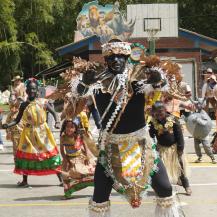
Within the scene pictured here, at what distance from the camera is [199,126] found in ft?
42.9

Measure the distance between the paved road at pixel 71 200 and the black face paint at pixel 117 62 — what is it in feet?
5.64

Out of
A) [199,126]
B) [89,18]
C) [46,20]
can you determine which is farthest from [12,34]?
[199,126]

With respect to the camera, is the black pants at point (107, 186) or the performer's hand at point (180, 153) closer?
the black pants at point (107, 186)

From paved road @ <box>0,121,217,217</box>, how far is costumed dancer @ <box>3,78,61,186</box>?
32 centimetres

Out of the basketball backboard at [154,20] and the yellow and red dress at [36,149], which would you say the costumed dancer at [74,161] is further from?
the basketball backboard at [154,20]

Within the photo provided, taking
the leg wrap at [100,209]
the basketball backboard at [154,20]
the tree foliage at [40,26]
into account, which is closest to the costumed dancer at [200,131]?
the leg wrap at [100,209]

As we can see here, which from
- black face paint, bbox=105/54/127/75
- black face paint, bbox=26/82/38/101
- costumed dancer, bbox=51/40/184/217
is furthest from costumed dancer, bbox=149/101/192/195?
black face paint, bbox=105/54/127/75

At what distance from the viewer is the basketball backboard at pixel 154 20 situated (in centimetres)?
2745

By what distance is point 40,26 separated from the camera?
138 feet

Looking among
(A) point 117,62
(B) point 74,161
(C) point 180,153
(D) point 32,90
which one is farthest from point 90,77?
(D) point 32,90

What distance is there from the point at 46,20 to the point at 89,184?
1265 inches

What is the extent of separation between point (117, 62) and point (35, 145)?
4437 millimetres

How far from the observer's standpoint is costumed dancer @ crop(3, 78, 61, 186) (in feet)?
33.8

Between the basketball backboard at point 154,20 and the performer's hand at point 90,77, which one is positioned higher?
the performer's hand at point 90,77
